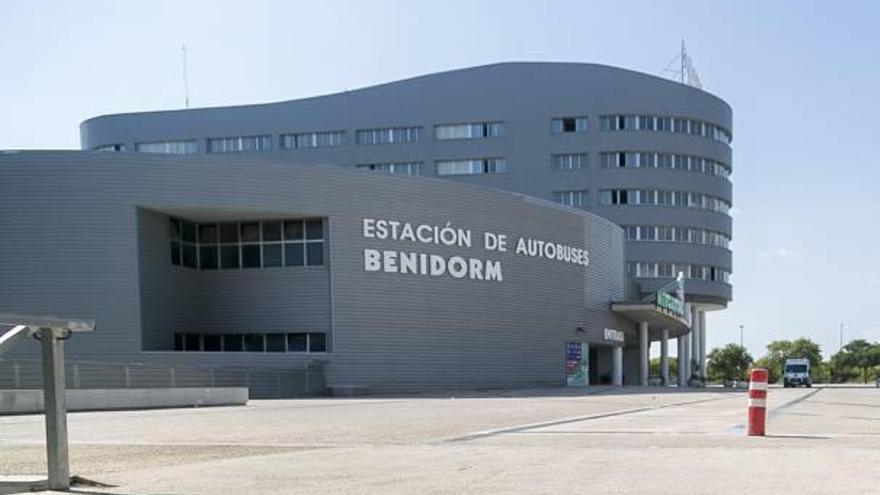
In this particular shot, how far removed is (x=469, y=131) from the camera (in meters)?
92.1

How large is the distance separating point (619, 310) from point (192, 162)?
33785mm

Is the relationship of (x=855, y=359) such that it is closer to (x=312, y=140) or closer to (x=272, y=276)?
(x=312, y=140)

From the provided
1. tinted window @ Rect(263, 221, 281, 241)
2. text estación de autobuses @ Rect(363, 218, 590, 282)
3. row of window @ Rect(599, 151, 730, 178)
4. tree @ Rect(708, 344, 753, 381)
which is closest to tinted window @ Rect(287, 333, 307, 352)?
text estación de autobuses @ Rect(363, 218, 590, 282)

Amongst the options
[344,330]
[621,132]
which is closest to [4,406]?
[344,330]

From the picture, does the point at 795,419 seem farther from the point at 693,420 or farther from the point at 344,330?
the point at 344,330

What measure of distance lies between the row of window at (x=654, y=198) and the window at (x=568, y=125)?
20.4 feet

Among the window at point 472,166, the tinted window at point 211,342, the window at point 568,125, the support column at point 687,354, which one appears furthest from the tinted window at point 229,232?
the support column at point 687,354

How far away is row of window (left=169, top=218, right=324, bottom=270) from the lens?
1884 inches

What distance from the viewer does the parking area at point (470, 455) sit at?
9.05 metres

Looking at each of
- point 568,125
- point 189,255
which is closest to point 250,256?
point 189,255

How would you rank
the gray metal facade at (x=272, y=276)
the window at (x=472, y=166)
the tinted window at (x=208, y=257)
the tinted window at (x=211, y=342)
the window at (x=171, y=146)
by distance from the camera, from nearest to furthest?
the gray metal facade at (x=272, y=276)
the tinted window at (x=211, y=342)
the tinted window at (x=208, y=257)
the window at (x=472, y=166)
the window at (x=171, y=146)

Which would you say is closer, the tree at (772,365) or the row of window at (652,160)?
the row of window at (652,160)

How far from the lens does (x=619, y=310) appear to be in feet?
223

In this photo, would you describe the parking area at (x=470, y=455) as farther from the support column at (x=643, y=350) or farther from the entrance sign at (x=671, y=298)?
the support column at (x=643, y=350)
